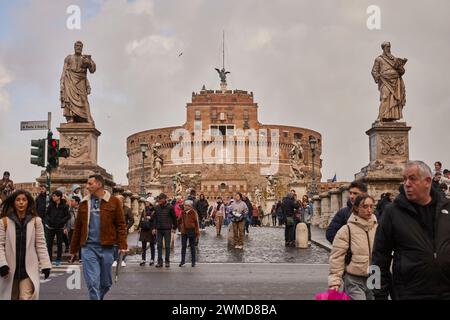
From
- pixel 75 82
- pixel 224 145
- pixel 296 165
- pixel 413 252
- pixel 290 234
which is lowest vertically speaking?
pixel 290 234

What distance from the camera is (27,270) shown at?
246 inches

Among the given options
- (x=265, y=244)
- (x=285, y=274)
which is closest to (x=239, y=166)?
(x=265, y=244)

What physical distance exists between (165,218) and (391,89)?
7821mm

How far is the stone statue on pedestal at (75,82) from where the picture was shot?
1661 cm

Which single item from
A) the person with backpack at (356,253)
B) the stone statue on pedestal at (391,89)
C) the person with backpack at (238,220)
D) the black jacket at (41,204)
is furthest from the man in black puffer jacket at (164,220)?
the person with backpack at (356,253)

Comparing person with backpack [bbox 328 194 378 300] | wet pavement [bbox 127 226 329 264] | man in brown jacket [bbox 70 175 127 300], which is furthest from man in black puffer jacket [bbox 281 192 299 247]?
person with backpack [bbox 328 194 378 300]

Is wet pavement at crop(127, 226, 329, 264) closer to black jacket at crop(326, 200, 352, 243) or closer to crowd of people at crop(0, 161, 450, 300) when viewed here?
crowd of people at crop(0, 161, 450, 300)

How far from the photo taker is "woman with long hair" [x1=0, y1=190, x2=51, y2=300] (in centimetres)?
617

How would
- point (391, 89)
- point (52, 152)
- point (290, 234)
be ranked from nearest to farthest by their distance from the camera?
1. point (52, 152)
2. point (391, 89)
3. point (290, 234)

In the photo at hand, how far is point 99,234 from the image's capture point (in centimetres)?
760

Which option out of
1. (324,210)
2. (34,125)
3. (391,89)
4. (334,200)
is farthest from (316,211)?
(34,125)

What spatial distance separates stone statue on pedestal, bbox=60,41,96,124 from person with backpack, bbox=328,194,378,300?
11.5 metres

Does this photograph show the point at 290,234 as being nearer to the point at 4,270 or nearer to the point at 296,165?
the point at 4,270
